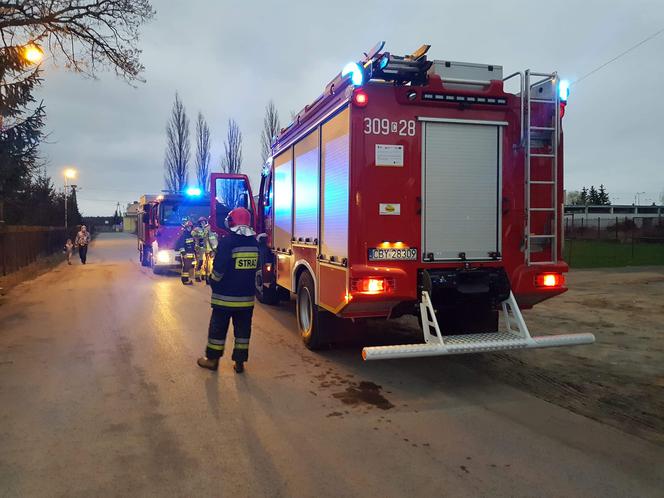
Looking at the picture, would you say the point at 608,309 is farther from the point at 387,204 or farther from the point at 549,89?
the point at 387,204

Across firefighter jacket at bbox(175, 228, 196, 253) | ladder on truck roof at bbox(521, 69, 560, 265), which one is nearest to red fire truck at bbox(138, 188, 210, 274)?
firefighter jacket at bbox(175, 228, 196, 253)

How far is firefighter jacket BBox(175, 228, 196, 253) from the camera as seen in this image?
48.4ft

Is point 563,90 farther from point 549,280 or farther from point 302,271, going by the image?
point 302,271

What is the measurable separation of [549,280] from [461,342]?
4.68ft

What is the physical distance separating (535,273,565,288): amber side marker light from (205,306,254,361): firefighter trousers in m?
3.28

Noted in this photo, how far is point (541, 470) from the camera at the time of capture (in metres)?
3.65

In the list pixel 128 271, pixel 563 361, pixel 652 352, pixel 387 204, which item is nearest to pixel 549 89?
pixel 387 204

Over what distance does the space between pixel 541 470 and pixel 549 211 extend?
3.26m

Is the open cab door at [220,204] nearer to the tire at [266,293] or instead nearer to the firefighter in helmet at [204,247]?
the tire at [266,293]

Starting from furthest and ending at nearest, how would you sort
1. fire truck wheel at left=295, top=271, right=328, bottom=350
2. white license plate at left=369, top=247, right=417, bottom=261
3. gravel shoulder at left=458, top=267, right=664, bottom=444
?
1. fire truck wheel at left=295, top=271, right=328, bottom=350
2. white license plate at left=369, top=247, right=417, bottom=261
3. gravel shoulder at left=458, top=267, right=664, bottom=444

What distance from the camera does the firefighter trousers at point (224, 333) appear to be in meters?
6.03

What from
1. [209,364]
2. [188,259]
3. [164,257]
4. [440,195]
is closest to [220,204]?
[188,259]

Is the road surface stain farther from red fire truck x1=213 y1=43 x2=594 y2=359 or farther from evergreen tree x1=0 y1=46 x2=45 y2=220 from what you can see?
evergreen tree x1=0 y1=46 x2=45 y2=220

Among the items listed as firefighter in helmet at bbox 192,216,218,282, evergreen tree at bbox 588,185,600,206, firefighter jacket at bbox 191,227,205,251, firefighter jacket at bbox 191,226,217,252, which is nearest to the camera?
firefighter jacket at bbox 191,226,217,252
